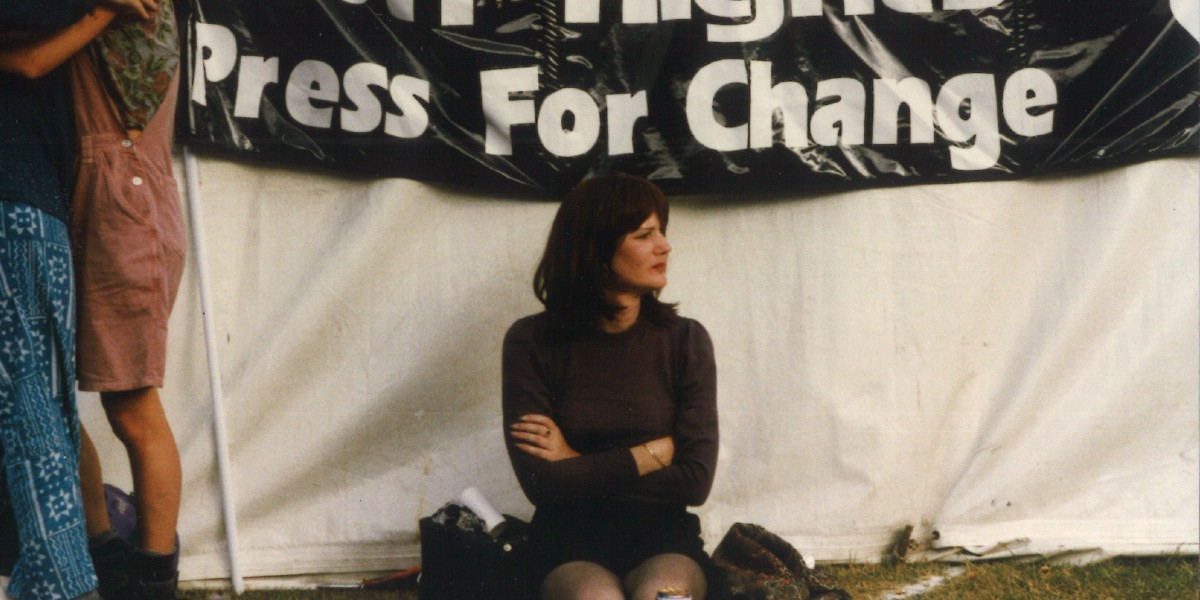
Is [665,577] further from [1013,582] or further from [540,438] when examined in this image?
[1013,582]

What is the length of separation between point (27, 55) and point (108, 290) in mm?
577

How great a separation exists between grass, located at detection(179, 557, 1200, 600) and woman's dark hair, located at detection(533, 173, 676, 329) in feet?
3.72

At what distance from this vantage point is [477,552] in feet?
8.45

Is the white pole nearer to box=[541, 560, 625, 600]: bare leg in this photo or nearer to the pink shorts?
the pink shorts

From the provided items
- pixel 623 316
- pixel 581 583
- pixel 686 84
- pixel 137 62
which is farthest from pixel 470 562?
pixel 686 84

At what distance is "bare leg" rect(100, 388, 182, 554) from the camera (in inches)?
105

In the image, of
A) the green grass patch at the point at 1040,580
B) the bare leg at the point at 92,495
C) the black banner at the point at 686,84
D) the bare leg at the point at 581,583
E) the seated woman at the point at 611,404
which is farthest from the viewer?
the black banner at the point at 686,84

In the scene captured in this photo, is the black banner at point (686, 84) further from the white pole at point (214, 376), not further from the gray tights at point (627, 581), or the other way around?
the gray tights at point (627, 581)

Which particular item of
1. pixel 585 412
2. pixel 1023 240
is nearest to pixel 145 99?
pixel 585 412

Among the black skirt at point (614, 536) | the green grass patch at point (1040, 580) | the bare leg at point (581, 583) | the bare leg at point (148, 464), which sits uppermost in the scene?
the bare leg at point (148, 464)

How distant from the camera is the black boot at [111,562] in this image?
2.65m

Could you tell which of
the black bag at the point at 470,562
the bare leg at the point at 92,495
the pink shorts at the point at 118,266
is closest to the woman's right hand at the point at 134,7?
the pink shorts at the point at 118,266

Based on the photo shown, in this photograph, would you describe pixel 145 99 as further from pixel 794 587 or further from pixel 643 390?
pixel 794 587

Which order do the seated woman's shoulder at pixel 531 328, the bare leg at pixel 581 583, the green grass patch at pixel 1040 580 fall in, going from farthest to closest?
the green grass patch at pixel 1040 580, the seated woman's shoulder at pixel 531 328, the bare leg at pixel 581 583
